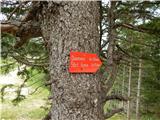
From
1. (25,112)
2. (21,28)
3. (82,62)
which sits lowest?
(25,112)

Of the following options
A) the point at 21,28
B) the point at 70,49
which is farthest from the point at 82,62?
the point at 21,28

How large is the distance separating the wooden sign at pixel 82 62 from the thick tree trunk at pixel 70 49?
0.04 meters

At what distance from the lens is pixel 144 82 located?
12.5 meters

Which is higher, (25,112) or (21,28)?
(21,28)

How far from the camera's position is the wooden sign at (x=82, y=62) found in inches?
107

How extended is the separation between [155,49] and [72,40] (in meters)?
1.71

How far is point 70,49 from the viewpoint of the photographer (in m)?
2.74

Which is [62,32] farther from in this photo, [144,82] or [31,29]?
[144,82]

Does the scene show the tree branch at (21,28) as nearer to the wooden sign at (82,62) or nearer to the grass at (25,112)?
the wooden sign at (82,62)

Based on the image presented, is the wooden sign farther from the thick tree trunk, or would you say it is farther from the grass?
the grass

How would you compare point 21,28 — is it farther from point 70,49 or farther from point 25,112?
point 25,112

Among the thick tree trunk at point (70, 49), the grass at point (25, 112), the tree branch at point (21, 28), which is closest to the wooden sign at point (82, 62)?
the thick tree trunk at point (70, 49)

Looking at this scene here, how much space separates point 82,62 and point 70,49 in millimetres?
144

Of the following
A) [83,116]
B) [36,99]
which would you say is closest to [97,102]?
[83,116]
